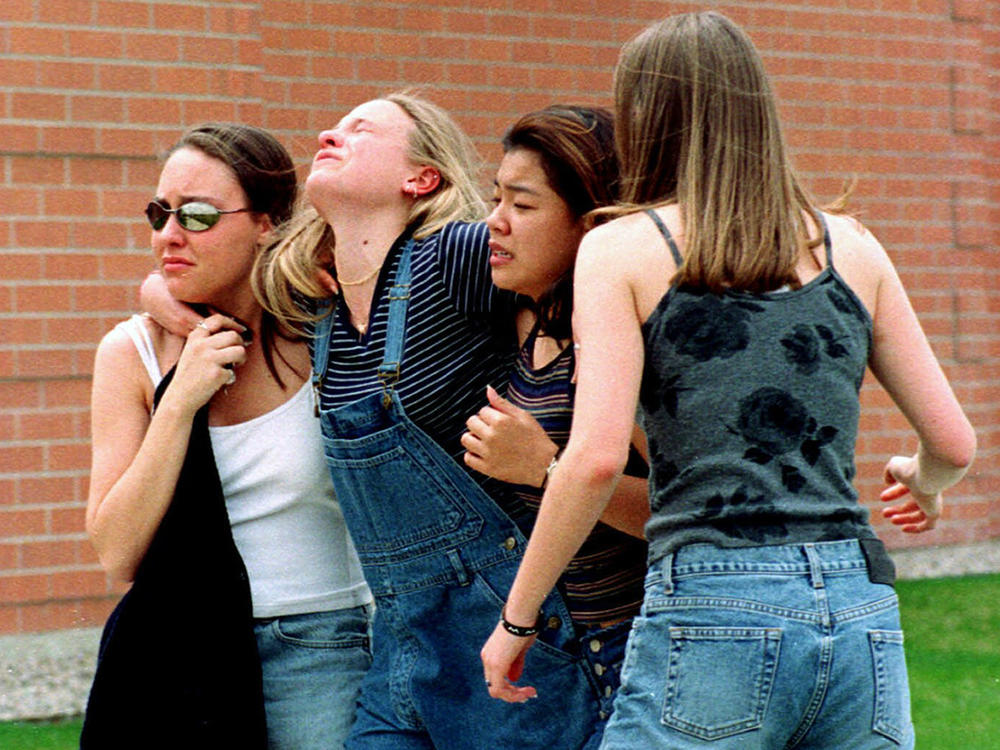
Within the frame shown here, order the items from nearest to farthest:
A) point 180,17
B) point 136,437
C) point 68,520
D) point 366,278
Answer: point 366,278 < point 136,437 < point 68,520 < point 180,17

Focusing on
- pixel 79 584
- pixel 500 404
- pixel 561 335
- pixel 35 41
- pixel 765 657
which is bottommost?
pixel 79 584

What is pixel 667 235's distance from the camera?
6.81 ft

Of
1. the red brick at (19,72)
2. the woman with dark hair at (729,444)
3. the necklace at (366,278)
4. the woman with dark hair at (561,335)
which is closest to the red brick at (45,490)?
the red brick at (19,72)

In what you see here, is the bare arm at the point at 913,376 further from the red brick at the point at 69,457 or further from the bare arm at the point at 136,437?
the red brick at the point at 69,457

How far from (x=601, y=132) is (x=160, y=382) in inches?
38.7

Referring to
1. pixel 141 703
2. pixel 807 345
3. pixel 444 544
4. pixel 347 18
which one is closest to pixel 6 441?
pixel 347 18

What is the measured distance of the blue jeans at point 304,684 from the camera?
2.74 metres

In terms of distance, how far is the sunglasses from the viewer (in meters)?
2.78

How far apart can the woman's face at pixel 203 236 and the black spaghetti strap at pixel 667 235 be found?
1.04 metres

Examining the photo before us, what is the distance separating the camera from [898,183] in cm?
686

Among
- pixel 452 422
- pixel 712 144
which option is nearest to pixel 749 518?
pixel 712 144

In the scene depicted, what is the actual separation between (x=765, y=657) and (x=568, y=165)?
907mm

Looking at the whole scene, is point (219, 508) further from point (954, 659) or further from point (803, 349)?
point (954, 659)

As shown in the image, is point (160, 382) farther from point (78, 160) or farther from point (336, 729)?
point (78, 160)
